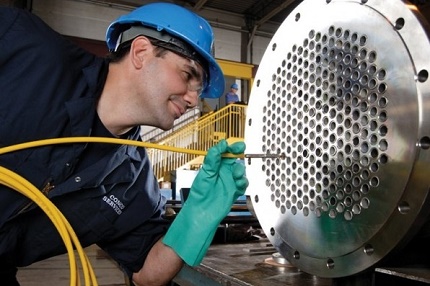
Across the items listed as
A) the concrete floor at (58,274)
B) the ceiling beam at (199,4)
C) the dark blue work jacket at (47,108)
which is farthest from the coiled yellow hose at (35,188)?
the ceiling beam at (199,4)

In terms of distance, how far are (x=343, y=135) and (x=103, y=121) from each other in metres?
0.60

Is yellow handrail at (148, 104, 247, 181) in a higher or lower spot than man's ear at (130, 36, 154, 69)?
higher

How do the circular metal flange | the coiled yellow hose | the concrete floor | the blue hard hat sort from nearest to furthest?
the circular metal flange, the coiled yellow hose, the blue hard hat, the concrete floor

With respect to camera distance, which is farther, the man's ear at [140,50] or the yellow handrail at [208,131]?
the yellow handrail at [208,131]

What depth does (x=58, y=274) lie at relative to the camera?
390 centimetres

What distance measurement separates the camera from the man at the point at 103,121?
35.4 inches

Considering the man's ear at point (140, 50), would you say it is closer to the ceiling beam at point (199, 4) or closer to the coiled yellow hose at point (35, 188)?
the coiled yellow hose at point (35, 188)

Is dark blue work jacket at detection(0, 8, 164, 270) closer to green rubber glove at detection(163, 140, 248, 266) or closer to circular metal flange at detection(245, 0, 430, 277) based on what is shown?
green rubber glove at detection(163, 140, 248, 266)

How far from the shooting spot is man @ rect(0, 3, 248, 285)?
900 mm

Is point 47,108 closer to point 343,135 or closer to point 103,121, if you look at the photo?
point 103,121

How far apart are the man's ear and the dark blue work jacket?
9cm

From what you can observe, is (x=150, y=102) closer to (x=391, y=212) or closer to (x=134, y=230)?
(x=134, y=230)

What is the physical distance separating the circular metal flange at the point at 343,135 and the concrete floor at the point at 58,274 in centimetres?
299

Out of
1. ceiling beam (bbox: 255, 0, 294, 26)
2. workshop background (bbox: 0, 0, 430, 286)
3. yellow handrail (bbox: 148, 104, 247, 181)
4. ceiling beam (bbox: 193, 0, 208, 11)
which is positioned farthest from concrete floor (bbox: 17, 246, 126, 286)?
ceiling beam (bbox: 255, 0, 294, 26)
